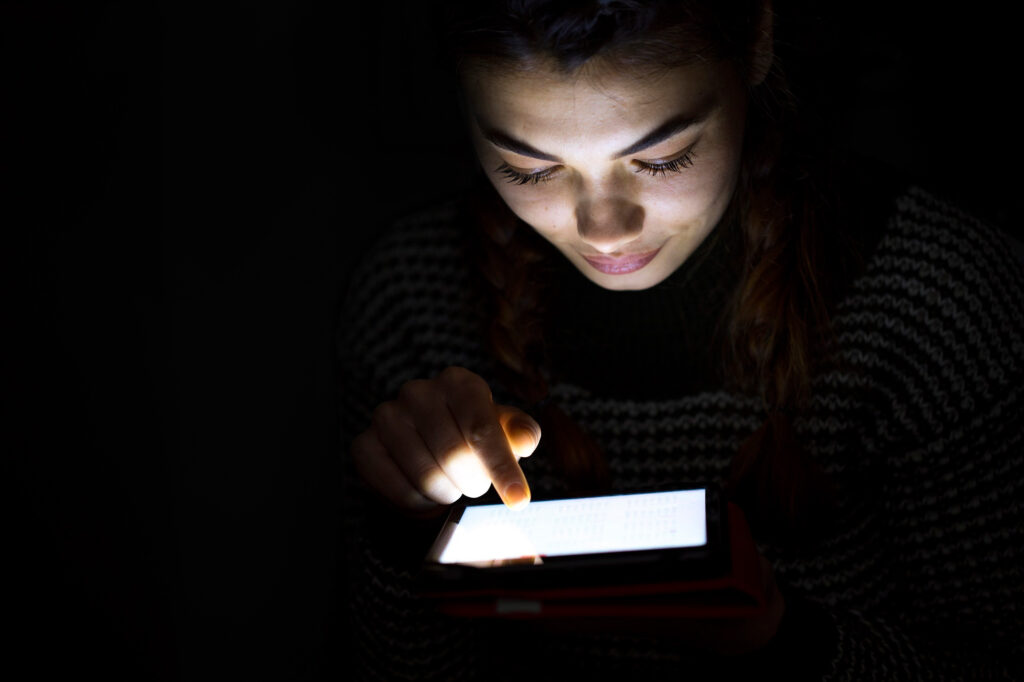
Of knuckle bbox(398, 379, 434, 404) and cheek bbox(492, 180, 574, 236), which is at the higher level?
cheek bbox(492, 180, 574, 236)

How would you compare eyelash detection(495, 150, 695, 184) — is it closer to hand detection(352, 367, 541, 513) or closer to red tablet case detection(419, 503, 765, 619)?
hand detection(352, 367, 541, 513)

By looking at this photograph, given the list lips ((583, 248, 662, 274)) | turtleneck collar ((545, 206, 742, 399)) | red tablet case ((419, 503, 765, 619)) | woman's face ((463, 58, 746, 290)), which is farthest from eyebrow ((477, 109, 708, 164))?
red tablet case ((419, 503, 765, 619))

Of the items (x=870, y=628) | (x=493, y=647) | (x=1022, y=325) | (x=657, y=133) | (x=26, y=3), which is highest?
(x=26, y=3)

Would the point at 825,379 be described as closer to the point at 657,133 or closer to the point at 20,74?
the point at 657,133

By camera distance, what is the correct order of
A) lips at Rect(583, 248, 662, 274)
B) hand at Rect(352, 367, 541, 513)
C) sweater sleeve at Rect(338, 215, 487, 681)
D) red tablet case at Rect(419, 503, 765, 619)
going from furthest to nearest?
sweater sleeve at Rect(338, 215, 487, 681), lips at Rect(583, 248, 662, 274), hand at Rect(352, 367, 541, 513), red tablet case at Rect(419, 503, 765, 619)

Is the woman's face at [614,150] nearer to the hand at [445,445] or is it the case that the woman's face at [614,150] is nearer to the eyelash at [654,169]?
the eyelash at [654,169]

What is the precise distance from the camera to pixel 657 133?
74 centimetres

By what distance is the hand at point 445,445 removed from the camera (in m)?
0.72

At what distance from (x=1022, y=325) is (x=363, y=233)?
81 centimetres

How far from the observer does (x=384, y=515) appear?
0.93m

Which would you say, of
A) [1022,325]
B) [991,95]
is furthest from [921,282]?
[991,95]

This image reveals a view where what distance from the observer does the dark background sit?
0.77 m

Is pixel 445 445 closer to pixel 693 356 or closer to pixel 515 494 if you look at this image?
pixel 515 494

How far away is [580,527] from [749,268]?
15.2 inches
